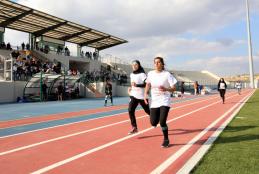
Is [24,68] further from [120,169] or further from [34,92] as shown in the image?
[120,169]

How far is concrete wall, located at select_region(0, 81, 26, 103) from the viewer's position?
85.4 ft

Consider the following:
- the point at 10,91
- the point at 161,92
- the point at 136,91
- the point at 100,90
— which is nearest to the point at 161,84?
the point at 161,92

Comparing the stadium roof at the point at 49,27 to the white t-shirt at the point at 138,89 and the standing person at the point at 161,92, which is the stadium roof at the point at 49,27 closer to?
the white t-shirt at the point at 138,89

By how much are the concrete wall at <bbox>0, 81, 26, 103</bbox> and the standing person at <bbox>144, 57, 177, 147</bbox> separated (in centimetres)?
2124

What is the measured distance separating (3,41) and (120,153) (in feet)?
112

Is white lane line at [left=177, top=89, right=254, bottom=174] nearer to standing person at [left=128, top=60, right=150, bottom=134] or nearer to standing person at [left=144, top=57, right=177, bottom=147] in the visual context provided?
standing person at [left=144, top=57, right=177, bottom=147]

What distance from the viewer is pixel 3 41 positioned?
37.2 m

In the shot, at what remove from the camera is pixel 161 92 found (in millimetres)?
7176

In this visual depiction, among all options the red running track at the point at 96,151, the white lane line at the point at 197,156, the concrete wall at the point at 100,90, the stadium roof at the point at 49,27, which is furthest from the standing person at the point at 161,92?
the concrete wall at the point at 100,90

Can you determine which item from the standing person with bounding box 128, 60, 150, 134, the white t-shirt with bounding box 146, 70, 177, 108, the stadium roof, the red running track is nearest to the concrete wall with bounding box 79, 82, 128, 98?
the stadium roof

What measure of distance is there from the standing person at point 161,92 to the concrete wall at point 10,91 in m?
21.2

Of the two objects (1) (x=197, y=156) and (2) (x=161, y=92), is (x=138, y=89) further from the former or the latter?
(1) (x=197, y=156)

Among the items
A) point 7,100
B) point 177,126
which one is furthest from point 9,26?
point 177,126

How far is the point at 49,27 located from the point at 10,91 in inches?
530
